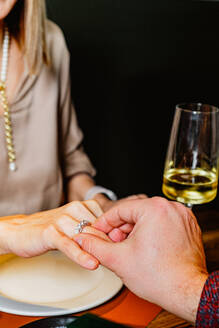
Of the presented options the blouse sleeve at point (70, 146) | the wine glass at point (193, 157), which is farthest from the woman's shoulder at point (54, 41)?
the wine glass at point (193, 157)

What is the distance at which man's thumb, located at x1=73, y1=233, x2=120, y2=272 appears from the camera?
2.59 feet

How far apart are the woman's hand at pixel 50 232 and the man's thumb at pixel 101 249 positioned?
0.4 inches

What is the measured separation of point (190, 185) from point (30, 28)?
2.38 ft

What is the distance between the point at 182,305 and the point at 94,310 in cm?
16

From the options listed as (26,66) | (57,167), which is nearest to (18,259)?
(57,167)

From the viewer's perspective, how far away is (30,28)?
1.48m

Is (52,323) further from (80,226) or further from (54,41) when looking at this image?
(54,41)

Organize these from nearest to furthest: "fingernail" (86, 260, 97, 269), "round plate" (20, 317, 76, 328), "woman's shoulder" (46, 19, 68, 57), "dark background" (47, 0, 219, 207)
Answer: "round plate" (20, 317, 76, 328), "fingernail" (86, 260, 97, 269), "woman's shoulder" (46, 19, 68, 57), "dark background" (47, 0, 219, 207)

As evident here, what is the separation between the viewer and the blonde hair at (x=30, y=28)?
57.7 inches

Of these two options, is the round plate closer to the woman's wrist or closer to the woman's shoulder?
the woman's wrist

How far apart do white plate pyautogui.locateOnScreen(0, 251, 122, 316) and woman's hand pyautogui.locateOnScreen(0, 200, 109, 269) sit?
36 mm

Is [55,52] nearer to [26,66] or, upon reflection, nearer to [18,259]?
[26,66]

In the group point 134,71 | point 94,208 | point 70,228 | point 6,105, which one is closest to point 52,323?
point 70,228

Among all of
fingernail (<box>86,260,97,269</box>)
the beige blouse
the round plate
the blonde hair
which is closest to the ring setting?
fingernail (<box>86,260,97,269</box>)
